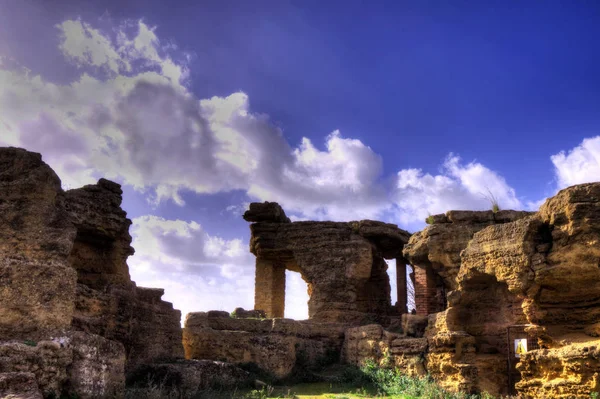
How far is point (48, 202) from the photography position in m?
10.4

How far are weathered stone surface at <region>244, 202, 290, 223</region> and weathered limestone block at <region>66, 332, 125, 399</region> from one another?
12.8m

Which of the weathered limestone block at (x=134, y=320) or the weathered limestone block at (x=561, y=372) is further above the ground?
the weathered limestone block at (x=134, y=320)

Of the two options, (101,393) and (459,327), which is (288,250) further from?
(101,393)

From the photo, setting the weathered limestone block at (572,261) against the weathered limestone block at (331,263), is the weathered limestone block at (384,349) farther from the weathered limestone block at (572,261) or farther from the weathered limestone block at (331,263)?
the weathered limestone block at (572,261)

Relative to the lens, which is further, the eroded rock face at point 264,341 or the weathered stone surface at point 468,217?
the weathered stone surface at point 468,217

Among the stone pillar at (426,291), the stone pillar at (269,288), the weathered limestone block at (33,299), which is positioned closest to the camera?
the weathered limestone block at (33,299)

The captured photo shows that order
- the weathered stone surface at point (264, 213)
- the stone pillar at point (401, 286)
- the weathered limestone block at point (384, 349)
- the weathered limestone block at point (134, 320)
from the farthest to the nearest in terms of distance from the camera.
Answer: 1. the weathered stone surface at point (264, 213)
2. the stone pillar at point (401, 286)
3. the weathered limestone block at point (384, 349)
4. the weathered limestone block at point (134, 320)

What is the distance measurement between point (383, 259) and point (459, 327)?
8295 mm

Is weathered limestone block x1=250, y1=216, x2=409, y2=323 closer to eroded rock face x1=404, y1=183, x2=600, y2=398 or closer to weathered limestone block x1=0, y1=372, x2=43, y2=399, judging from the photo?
eroded rock face x1=404, y1=183, x2=600, y2=398

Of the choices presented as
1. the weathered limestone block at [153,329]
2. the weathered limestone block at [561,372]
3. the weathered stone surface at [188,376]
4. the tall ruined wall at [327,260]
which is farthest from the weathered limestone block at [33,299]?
the tall ruined wall at [327,260]

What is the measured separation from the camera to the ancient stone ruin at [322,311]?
9094 millimetres

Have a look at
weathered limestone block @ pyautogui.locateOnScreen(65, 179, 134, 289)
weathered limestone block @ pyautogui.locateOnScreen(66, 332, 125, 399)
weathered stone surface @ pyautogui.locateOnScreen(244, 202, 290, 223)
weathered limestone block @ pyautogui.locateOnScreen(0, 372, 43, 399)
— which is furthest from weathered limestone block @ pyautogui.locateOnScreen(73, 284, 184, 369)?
weathered stone surface @ pyautogui.locateOnScreen(244, 202, 290, 223)

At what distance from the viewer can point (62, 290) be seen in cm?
939

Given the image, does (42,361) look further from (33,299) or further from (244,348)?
(244,348)
